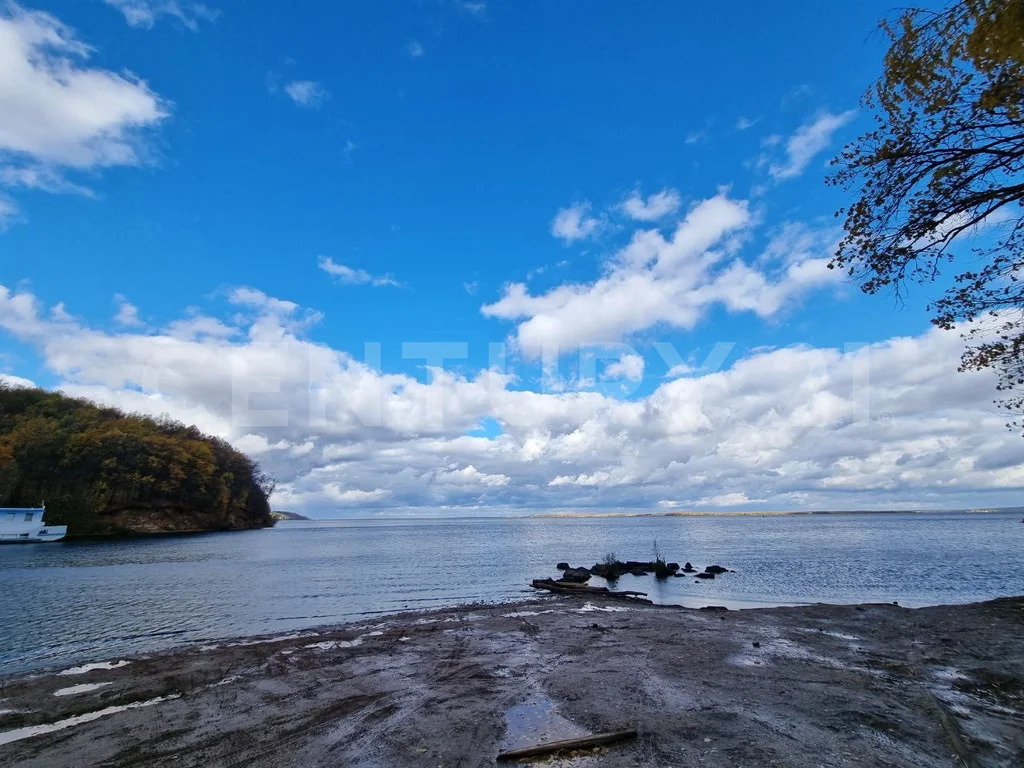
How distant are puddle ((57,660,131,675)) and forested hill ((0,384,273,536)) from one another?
105139 millimetres

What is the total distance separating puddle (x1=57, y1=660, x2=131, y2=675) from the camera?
14387 mm

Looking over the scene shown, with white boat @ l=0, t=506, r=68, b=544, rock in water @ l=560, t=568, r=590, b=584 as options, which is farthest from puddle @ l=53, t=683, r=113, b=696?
white boat @ l=0, t=506, r=68, b=544

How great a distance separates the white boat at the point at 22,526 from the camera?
3017 inches

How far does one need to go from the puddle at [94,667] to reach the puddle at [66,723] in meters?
5.05

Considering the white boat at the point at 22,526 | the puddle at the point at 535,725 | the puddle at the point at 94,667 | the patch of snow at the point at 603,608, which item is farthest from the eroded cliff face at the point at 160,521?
the puddle at the point at 535,725

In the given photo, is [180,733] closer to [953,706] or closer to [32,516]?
[953,706]

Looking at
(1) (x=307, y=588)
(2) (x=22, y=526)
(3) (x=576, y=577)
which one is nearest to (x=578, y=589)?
(3) (x=576, y=577)

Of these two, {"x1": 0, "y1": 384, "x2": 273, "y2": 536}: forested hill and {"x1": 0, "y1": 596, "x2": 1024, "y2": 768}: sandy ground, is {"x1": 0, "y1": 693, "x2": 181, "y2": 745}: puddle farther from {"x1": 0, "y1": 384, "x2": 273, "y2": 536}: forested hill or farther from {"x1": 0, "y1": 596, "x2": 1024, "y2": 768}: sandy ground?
{"x1": 0, "y1": 384, "x2": 273, "y2": 536}: forested hill

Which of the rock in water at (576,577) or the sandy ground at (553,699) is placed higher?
the sandy ground at (553,699)

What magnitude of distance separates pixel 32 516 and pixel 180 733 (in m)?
97.4

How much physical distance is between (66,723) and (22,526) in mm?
94948

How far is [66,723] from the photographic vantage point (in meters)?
9.95

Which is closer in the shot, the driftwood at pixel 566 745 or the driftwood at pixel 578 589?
the driftwood at pixel 566 745

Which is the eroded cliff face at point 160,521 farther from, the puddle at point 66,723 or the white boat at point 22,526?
the puddle at point 66,723
